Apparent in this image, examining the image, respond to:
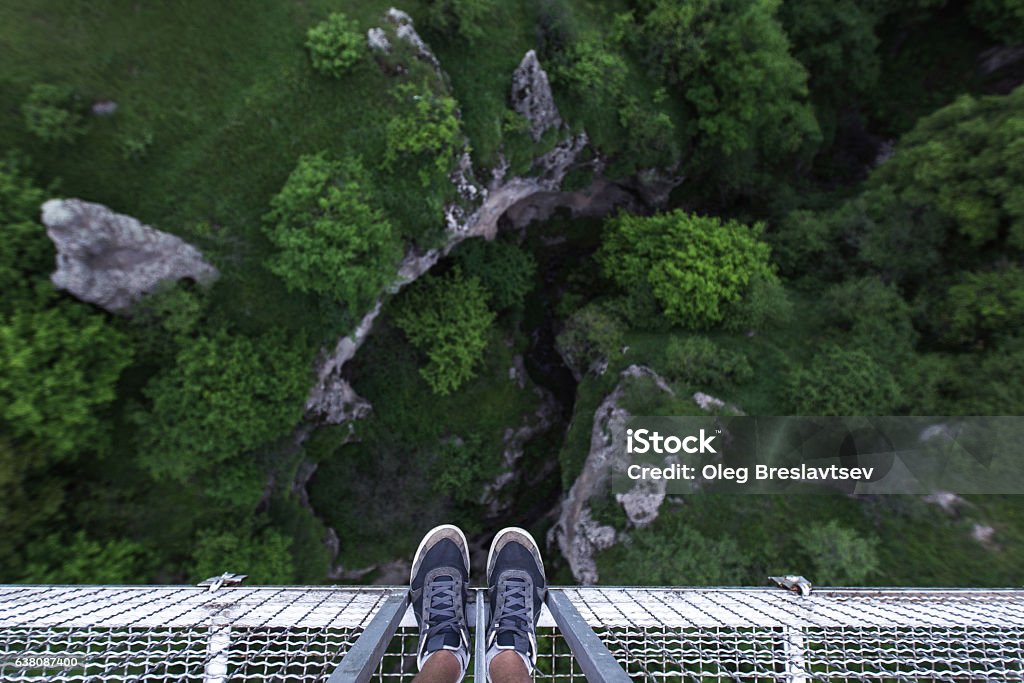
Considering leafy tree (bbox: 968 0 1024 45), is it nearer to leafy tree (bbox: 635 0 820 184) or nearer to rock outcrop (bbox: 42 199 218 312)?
leafy tree (bbox: 635 0 820 184)

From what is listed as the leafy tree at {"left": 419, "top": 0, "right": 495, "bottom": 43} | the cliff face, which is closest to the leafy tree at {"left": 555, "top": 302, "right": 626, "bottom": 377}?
the cliff face

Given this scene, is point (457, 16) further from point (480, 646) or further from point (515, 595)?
point (480, 646)

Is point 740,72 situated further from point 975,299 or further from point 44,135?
point 44,135

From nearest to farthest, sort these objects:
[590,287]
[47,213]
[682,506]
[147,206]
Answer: [47,213], [147,206], [682,506], [590,287]

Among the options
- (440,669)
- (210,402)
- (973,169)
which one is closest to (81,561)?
(210,402)

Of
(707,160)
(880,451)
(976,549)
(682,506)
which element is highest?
(707,160)

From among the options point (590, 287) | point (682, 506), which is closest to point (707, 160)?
point (590, 287)
